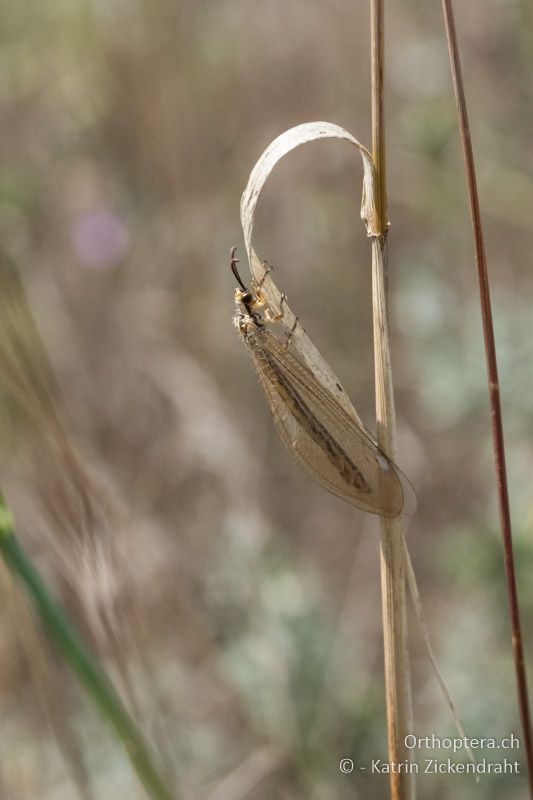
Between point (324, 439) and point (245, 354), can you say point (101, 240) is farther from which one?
point (324, 439)

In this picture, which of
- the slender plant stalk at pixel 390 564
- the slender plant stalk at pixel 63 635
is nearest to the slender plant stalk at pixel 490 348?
the slender plant stalk at pixel 390 564

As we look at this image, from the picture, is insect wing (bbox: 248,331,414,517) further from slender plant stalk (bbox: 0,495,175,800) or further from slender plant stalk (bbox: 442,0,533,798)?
slender plant stalk (bbox: 0,495,175,800)

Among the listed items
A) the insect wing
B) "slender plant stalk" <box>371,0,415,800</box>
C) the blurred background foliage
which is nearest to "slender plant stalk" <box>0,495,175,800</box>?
"slender plant stalk" <box>371,0,415,800</box>

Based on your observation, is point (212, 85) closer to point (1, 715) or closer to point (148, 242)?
point (148, 242)

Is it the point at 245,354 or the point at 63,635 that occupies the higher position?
the point at 245,354

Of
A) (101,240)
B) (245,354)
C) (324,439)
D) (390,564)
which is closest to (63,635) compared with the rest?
(390,564)

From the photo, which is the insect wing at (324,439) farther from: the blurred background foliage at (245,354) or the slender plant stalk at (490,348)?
the blurred background foliage at (245,354)

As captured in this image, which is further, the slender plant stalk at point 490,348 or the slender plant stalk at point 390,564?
the slender plant stalk at point 390,564
